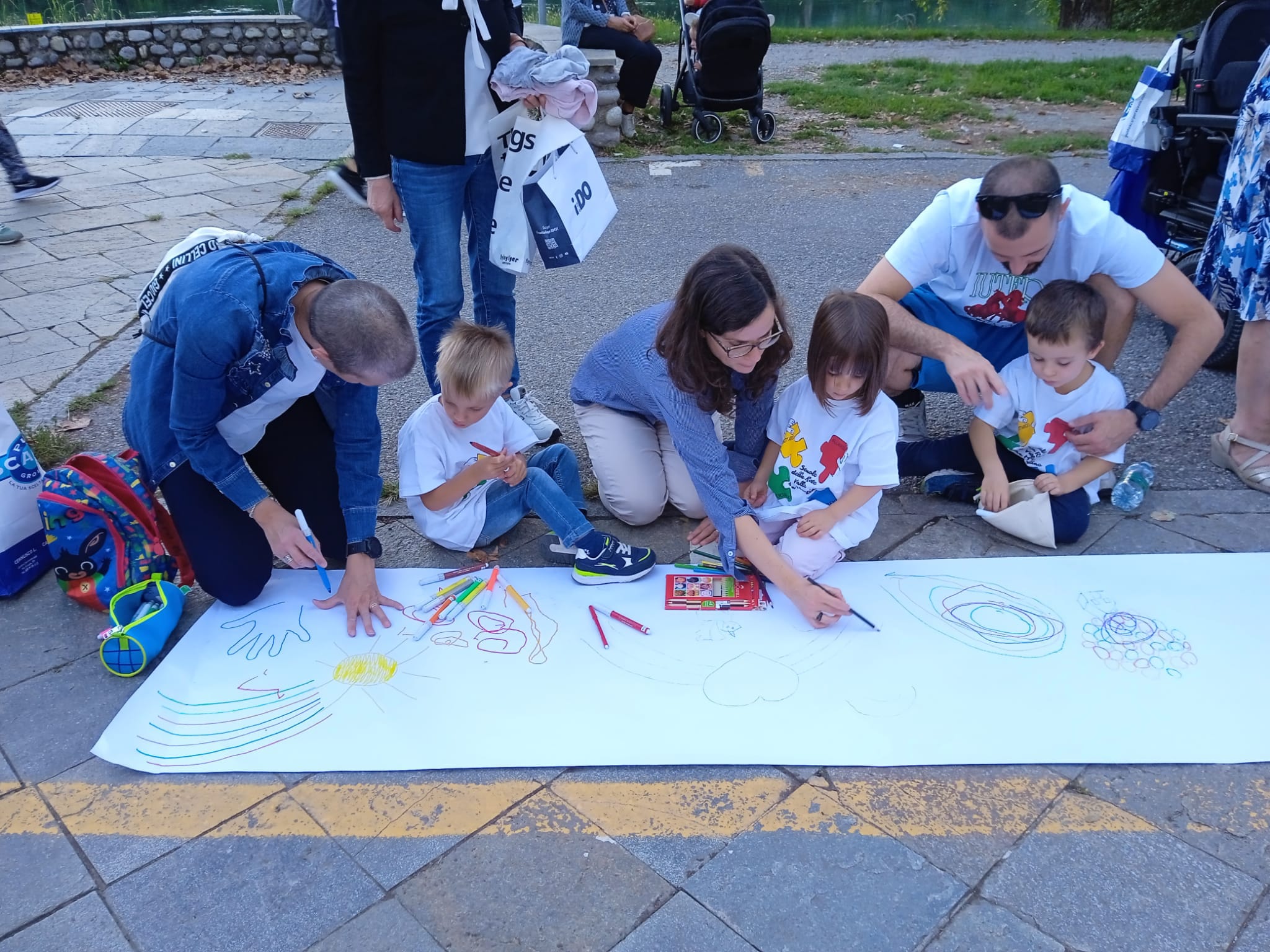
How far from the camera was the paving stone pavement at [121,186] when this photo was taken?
399cm

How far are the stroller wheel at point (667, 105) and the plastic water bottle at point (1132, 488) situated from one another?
4989 millimetres

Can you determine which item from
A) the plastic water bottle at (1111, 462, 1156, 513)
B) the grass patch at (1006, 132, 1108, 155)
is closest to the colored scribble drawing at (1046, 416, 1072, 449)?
the plastic water bottle at (1111, 462, 1156, 513)

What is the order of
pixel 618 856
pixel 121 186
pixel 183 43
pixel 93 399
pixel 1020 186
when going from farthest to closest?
1. pixel 183 43
2. pixel 121 186
3. pixel 93 399
4. pixel 1020 186
5. pixel 618 856

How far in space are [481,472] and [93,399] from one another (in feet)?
5.91

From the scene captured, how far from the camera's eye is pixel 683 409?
7.41 ft

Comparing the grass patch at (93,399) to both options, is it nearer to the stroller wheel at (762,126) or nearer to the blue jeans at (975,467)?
the blue jeans at (975,467)

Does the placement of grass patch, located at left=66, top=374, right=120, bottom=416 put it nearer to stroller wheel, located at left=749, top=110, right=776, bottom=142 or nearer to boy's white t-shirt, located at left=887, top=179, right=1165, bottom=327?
boy's white t-shirt, located at left=887, top=179, right=1165, bottom=327

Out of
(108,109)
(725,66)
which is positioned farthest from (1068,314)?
(108,109)

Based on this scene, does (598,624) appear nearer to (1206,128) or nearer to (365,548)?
(365,548)

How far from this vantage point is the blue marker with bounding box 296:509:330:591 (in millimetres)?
2243

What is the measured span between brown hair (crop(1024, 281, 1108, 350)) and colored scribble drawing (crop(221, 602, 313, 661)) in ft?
6.42

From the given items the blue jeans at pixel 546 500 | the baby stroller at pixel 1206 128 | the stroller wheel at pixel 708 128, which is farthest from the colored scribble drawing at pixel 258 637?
the stroller wheel at pixel 708 128

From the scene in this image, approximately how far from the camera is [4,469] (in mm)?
2350

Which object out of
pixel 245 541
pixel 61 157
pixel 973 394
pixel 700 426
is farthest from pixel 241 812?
pixel 61 157
